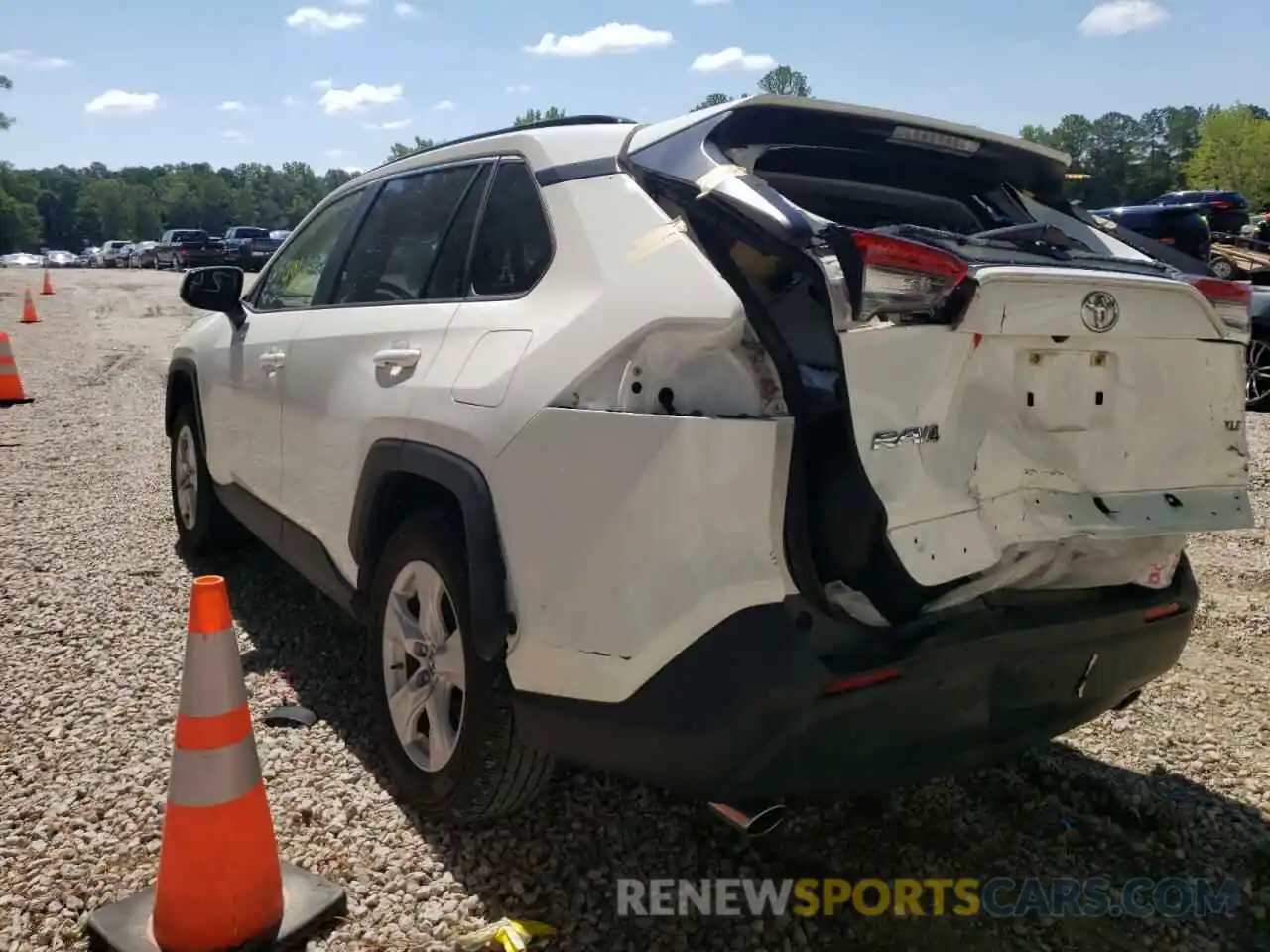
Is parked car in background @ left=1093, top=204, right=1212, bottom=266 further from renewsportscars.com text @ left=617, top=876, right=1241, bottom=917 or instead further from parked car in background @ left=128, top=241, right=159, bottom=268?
parked car in background @ left=128, top=241, right=159, bottom=268

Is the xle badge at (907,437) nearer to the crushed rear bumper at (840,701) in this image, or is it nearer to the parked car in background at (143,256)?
the crushed rear bumper at (840,701)

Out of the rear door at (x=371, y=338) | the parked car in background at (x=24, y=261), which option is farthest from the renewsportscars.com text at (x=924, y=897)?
the parked car in background at (x=24, y=261)

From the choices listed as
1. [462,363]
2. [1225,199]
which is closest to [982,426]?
[462,363]

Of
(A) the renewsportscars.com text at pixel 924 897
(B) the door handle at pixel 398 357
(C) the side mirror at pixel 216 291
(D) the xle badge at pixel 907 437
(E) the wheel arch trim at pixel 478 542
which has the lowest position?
(A) the renewsportscars.com text at pixel 924 897

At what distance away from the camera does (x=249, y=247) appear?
133 ft

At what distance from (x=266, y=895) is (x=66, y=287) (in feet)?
124

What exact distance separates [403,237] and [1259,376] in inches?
348

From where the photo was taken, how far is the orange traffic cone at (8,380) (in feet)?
36.5

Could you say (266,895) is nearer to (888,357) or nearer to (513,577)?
(513,577)

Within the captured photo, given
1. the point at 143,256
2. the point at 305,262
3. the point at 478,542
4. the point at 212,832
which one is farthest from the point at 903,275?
the point at 143,256

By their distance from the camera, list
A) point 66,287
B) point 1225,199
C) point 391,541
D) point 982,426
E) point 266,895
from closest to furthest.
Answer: point 982,426 → point 266,895 → point 391,541 → point 1225,199 → point 66,287

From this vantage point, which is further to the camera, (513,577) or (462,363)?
(462,363)

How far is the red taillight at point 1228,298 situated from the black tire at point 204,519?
4317 millimetres

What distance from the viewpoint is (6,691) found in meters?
3.93
